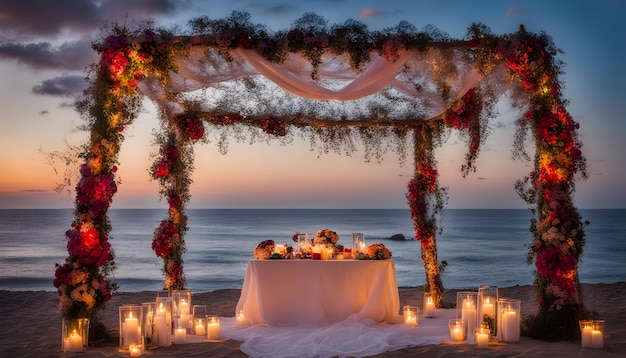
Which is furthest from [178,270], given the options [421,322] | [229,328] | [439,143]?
[439,143]

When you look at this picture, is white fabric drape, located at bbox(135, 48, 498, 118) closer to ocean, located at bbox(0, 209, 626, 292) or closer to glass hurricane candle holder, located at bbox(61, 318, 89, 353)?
glass hurricane candle holder, located at bbox(61, 318, 89, 353)

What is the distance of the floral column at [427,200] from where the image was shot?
32.0 feet

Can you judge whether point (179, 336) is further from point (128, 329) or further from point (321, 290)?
point (321, 290)

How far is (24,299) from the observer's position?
11.0m

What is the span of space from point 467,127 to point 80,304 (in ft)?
17.7

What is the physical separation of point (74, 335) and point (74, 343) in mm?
75

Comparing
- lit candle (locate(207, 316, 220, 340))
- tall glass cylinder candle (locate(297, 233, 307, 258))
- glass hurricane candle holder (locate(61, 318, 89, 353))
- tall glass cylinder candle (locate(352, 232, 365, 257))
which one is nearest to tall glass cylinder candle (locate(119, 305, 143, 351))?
glass hurricane candle holder (locate(61, 318, 89, 353))

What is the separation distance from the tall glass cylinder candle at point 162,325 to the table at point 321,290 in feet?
4.64

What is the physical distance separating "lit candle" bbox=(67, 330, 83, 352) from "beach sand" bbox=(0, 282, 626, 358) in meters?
0.07

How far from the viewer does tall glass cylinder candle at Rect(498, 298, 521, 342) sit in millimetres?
6691

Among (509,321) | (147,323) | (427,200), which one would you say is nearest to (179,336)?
(147,323)

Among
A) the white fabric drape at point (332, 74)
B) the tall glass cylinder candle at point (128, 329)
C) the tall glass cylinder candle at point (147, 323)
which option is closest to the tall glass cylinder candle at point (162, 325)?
the tall glass cylinder candle at point (147, 323)

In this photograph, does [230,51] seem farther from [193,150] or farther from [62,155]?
[193,150]

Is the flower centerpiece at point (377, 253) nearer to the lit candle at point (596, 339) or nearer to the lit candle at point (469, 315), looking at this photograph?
the lit candle at point (469, 315)
